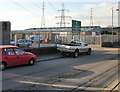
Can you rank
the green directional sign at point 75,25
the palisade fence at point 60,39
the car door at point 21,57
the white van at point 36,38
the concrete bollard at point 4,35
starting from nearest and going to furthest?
the car door at point 21,57 → the concrete bollard at point 4,35 → the white van at point 36,38 → the palisade fence at point 60,39 → the green directional sign at point 75,25

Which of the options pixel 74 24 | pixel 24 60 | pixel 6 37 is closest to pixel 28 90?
pixel 24 60

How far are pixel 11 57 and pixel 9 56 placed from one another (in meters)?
0.16

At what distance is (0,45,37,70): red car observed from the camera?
998cm

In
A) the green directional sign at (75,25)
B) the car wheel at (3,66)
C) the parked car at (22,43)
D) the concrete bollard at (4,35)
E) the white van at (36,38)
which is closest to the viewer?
the car wheel at (3,66)

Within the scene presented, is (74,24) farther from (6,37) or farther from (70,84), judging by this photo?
(70,84)

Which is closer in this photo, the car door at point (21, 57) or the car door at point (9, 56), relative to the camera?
the car door at point (9, 56)

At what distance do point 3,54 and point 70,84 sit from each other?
5.01 metres

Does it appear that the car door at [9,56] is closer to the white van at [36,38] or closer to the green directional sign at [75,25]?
the white van at [36,38]

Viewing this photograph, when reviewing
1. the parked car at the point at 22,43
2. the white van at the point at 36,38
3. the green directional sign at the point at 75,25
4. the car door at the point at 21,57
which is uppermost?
the green directional sign at the point at 75,25

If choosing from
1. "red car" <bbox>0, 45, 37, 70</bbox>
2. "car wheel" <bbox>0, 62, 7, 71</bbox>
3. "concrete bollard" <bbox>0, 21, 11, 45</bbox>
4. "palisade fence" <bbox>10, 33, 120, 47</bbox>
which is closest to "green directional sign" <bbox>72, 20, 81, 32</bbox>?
"palisade fence" <bbox>10, 33, 120, 47</bbox>

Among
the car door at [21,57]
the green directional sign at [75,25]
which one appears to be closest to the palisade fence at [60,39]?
the green directional sign at [75,25]

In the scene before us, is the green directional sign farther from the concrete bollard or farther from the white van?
the concrete bollard

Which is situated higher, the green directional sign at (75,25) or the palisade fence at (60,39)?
the green directional sign at (75,25)

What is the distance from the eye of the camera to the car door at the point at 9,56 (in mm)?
10077
